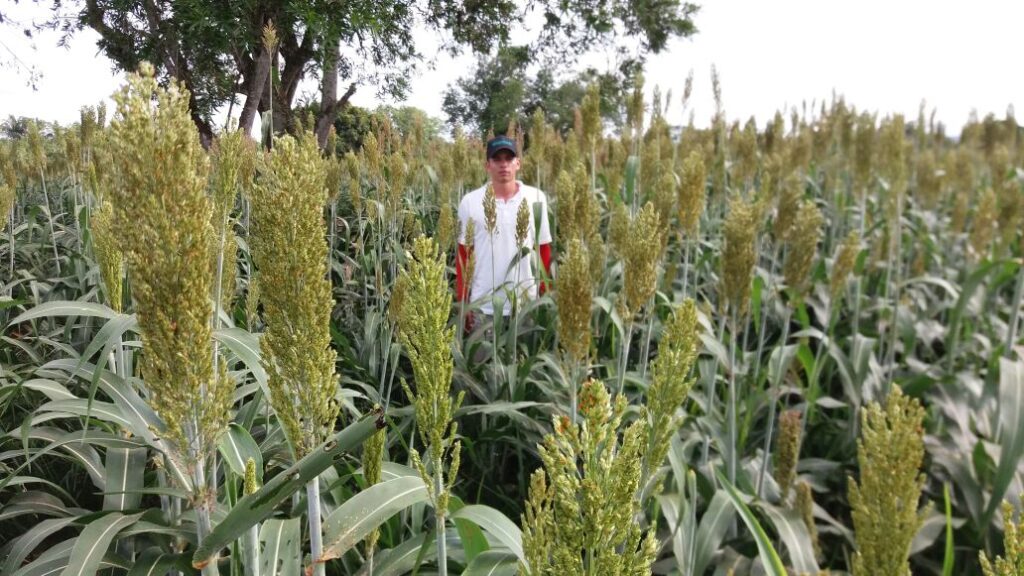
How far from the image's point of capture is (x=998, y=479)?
2418mm

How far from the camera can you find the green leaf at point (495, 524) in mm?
1359

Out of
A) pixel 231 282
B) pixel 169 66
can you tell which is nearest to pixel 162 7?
pixel 169 66

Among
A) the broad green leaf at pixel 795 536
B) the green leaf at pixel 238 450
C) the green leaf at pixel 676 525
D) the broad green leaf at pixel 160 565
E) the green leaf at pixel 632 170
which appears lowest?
the broad green leaf at pixel 795 536

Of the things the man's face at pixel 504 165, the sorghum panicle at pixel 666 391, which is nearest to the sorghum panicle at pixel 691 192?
the sorghum panicle at pixel 666 391

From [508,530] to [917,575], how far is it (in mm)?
2263

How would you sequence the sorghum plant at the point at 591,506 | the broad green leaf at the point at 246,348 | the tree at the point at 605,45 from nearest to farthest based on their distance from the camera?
the sorghum plant at the point at 591,506
the broad green leaf at the point at 246,348
the tree at the point at 605,45

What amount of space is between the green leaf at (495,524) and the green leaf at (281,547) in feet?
1.16

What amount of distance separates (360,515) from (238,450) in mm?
463

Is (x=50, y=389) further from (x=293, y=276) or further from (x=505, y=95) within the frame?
(x=505, y=95)

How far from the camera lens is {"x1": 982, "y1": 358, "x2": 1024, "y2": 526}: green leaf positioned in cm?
241

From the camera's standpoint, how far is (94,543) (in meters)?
1.32

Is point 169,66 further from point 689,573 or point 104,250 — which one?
point 689,573

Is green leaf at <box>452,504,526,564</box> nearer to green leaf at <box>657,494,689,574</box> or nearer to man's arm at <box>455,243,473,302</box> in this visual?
green leaf at <box>657,494,689,574</box>

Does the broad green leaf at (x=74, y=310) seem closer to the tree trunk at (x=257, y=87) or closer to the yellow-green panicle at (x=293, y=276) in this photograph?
the yellow-green panicle at (x=293, y=276)
